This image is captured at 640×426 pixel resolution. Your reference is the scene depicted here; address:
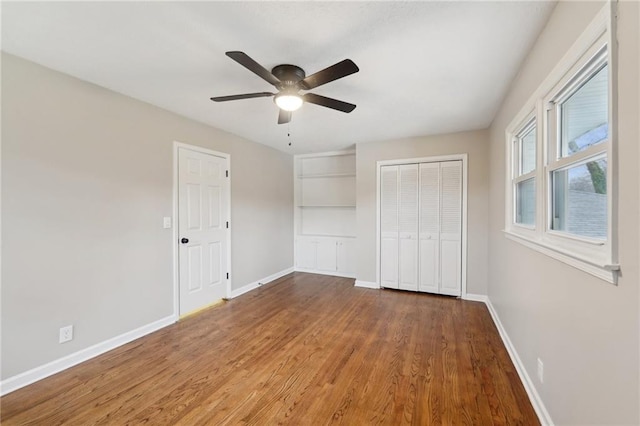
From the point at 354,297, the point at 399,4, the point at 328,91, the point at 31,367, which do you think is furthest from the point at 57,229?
the point at 354,297

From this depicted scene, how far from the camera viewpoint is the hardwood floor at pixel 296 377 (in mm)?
1759

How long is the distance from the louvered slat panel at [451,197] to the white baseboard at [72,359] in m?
3.93

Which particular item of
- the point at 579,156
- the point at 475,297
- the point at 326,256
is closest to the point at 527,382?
the point at 579,156

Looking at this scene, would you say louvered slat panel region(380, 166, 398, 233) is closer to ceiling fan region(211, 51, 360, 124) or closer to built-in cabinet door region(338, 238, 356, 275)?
built-in cabinet door region(338, 238, 356, 275)

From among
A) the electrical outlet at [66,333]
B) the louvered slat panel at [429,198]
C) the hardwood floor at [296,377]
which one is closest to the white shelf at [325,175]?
the louvered slat panel at [429,198]

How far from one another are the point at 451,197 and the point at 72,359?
4.63 m

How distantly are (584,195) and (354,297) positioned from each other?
10.3 ft

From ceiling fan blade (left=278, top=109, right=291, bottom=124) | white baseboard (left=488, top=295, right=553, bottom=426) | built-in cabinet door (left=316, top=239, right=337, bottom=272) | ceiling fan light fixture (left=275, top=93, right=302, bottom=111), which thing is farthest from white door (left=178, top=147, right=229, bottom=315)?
white baseboard (left=488, top=295, right=553, bottom=426)

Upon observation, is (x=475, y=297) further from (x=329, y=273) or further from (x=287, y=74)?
(x=287, y=74)

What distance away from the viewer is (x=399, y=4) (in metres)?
1.50

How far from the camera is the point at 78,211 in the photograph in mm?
2342

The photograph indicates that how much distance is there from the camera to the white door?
3309 mm

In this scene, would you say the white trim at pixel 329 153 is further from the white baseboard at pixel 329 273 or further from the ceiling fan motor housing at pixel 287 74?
the ceiling fan motor housing at pixel 287 74

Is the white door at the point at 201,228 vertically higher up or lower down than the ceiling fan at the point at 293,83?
lower down
